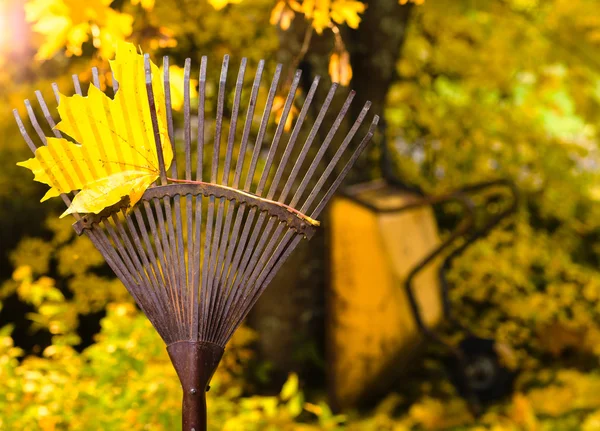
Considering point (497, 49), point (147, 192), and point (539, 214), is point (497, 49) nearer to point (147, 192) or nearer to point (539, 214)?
point (539, 214)

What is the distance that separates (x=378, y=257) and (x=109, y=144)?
2.55 metres

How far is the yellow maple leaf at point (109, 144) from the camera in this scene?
1427 mm

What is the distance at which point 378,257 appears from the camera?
3861 millimetres

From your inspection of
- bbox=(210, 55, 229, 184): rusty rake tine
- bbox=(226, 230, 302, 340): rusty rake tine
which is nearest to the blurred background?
bbox=(210, 55, 229, 184): rusty rake tine

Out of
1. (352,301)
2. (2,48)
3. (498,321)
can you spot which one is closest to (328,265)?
(352,301)

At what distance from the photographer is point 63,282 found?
202 inches

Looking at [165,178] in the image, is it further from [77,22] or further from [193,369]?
[77,22]

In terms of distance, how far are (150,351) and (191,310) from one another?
4.60ft

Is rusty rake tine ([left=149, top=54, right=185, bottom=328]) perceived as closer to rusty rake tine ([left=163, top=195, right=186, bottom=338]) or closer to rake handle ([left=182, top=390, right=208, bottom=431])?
rusty rake tine ([left=163, top=195, right=186, bottom=338])

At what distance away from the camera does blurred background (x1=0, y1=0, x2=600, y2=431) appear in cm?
263

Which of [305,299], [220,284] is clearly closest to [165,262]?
[220,284]

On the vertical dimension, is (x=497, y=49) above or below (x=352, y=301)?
above

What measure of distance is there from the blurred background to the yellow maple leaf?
76cm

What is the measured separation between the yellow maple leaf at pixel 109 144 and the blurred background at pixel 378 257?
2.50ft
